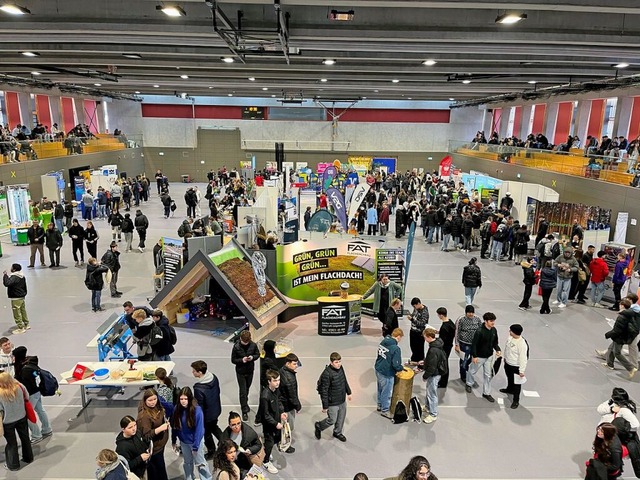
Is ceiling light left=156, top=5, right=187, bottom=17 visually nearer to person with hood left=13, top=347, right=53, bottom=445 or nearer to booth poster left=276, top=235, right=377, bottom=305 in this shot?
booth poster left=276, top=235, right=377, bottom=305

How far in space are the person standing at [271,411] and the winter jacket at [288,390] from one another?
11 centimetres

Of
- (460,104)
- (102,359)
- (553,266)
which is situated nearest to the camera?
(102,359)

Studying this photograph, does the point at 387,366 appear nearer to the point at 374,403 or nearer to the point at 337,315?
the point at 374,403

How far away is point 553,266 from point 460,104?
78.9 ft

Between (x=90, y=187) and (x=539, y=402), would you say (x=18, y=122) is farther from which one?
(x=539, y=402)

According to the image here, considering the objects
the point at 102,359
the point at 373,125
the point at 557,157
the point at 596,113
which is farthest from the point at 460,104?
the point at 102,359

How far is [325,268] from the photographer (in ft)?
35.4

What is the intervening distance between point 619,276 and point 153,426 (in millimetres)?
11215

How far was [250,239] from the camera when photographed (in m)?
12.4

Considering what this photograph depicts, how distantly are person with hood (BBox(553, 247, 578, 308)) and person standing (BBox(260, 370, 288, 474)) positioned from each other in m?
8.62

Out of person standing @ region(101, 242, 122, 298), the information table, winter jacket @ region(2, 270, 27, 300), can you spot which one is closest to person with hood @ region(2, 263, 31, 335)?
winter jacket @ region(2, 270, 27, 300)

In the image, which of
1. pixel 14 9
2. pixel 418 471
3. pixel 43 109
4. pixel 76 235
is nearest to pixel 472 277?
pixel 418 471

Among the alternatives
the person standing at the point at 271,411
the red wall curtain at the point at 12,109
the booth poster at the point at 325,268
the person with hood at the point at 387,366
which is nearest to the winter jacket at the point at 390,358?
the person with hood at the point at 387,366

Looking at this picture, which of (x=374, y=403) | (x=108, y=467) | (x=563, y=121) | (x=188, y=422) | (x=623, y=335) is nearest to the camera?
(x=108, y=467)
